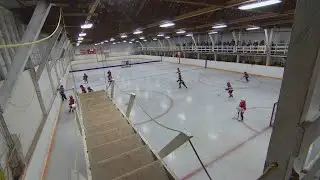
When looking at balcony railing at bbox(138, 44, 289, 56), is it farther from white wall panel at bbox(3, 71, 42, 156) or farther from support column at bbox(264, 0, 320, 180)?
white wall panel at bbox(3, 71, 42, 156)

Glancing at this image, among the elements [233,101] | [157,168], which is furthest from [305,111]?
[233,101]

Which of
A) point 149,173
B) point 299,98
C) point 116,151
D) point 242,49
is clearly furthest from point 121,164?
point 242,49

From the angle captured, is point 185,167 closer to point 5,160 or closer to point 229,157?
point 229,157

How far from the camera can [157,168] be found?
293 cm

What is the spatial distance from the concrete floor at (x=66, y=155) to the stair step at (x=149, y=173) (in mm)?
1718

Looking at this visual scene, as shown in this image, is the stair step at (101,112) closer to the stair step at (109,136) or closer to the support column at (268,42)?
the stair step at (109,136)

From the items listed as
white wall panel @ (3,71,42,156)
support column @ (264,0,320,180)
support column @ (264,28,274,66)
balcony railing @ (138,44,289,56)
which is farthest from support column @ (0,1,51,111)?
support column @ (264,28,274,66)

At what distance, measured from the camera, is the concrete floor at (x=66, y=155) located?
460 centimetres

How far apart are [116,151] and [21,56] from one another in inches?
111

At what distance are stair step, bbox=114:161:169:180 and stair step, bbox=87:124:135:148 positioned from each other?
1.50m

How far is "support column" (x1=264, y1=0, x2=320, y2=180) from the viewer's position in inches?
37.6

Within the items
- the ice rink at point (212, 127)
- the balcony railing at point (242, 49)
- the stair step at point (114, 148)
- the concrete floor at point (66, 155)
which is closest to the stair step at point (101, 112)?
the concrete floor at point (66, 155)

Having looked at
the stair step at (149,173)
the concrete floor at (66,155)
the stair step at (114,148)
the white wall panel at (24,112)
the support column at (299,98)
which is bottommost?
the concrete floor at (66,155)

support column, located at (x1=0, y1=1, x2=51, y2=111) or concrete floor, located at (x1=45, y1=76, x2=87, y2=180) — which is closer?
support column, located at (x1=0, y1=1, x2=51, y2=111)
